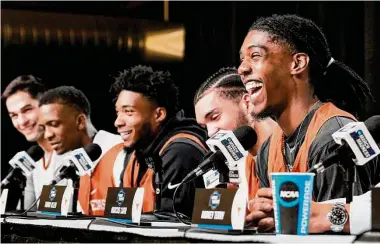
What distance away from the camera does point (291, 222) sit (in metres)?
1.87

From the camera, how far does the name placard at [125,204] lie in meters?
2.45

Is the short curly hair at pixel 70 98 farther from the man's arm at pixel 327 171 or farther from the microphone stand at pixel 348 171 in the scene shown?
the microphone stand at pixel 348 171

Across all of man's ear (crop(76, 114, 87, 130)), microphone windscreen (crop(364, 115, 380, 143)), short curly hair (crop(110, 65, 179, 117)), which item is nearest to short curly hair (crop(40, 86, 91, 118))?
man's ear (crop(76, 114, 87, 130))

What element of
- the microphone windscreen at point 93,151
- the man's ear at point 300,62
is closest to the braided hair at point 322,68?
the man's ear at point 300,62

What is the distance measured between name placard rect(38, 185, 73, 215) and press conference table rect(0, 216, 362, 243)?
11cm

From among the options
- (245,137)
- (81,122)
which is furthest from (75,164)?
(81,122)

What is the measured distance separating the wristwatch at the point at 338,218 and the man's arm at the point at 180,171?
4.30ft

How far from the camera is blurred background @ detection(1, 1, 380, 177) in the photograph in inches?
149

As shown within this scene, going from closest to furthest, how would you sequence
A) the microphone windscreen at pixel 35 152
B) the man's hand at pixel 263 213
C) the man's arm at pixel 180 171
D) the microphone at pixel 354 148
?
the microphone at pixel 354 148 < the man's hand at pixel 263 213 < the man's arm at pixel 180 171 < the microphone windscreen at pixel 35 152

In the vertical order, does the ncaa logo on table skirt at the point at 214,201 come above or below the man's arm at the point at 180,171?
below

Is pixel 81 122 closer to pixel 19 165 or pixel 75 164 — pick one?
pixel 19 165

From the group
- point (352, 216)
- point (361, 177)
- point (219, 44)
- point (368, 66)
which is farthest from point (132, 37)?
point (352, 216)

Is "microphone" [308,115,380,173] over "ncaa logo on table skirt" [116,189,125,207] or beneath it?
over

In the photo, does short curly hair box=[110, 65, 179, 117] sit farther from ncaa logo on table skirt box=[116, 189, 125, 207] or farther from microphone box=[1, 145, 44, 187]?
ncaa logo on table skirt box=[116, 189, 125, 207]
